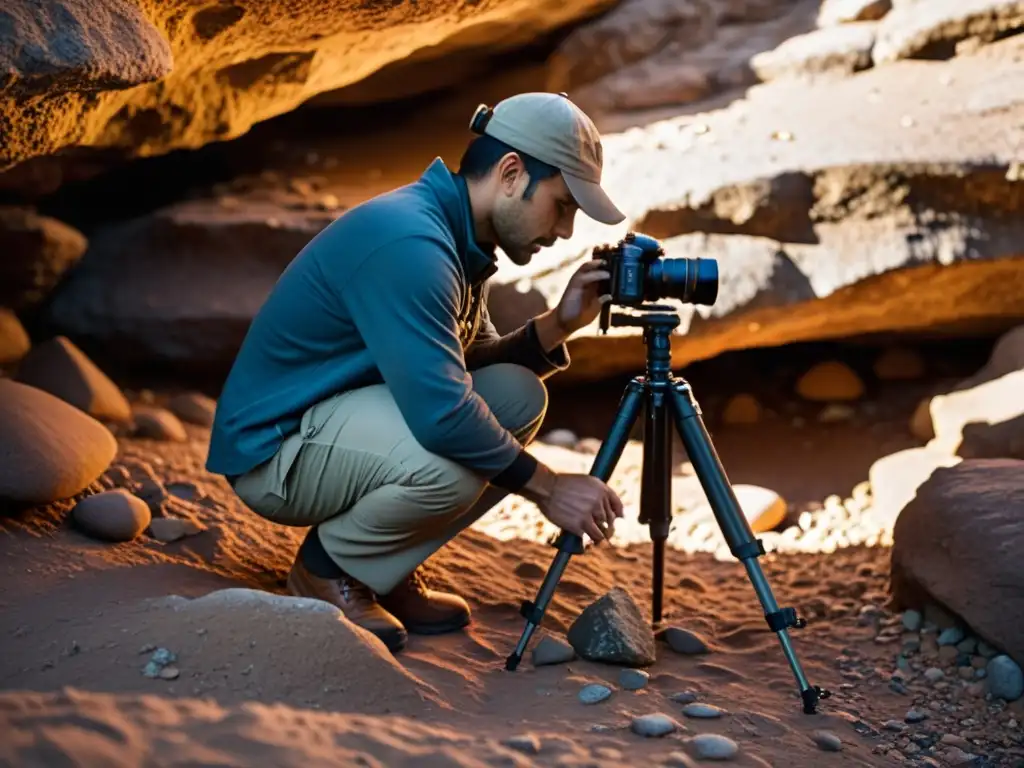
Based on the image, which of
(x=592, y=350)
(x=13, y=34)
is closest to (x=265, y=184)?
(x=592, y=350)

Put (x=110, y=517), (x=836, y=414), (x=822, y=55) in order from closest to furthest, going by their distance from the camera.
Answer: (x=110, y=517)
(x=836, y=414)
(x=822, y=55)

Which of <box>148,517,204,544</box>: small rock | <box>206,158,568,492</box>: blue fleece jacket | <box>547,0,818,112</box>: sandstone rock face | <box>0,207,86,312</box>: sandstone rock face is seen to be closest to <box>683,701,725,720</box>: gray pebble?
<box>206,158,568,492</box>: blue fleece jacket

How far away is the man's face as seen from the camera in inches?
92.7

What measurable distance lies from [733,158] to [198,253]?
193 centimetres

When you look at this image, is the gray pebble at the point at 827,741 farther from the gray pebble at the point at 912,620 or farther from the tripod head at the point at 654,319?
the tripod head at the point at 654,319

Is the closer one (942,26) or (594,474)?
(594,474)

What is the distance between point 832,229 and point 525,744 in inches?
95.7

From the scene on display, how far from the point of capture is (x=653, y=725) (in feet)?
7.17

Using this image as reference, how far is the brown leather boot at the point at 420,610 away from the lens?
2635 millimetres

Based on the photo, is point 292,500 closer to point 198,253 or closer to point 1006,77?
point 198,253

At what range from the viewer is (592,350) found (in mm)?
4027

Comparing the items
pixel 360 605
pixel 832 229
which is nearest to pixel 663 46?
pixel 832 229

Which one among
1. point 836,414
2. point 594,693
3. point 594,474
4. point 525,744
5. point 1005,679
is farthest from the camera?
point 836,414

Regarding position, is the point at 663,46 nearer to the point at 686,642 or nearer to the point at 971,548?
the point at 971,548
